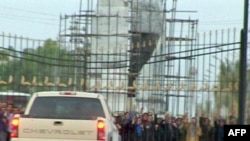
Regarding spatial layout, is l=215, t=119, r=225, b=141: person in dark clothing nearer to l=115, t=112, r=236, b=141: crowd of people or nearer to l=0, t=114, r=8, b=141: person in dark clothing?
l=115, t=112, r=236, b=141: crowd of people

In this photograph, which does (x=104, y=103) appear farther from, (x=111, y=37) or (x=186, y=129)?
(x=111, y=37)

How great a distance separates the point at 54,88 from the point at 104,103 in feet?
22.2

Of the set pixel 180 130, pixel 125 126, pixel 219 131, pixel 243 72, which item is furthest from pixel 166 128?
pixel 243 72

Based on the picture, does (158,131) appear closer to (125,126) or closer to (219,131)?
(125,126)

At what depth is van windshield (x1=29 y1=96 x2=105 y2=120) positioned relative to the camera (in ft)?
56.6

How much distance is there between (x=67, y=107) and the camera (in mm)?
17266

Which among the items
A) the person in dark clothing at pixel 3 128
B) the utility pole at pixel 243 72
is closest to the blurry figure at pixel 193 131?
the person in dark clothing at pixel 3 128

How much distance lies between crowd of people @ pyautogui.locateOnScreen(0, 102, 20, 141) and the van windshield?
3.85 m

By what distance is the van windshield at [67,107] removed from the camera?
1725 centimetres

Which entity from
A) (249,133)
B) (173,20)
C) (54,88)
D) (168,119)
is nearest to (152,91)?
(168,119)

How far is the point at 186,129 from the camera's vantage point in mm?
25641

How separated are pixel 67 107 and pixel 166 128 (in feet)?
28.4

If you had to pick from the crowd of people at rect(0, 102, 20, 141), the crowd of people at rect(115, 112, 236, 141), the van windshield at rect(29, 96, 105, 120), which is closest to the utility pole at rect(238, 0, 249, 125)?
the van windshield at rect(29, 96, 105, 120)

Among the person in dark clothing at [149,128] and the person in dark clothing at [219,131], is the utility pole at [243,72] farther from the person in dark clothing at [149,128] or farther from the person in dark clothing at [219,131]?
the person in dark clothing at [149,128]
